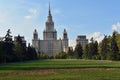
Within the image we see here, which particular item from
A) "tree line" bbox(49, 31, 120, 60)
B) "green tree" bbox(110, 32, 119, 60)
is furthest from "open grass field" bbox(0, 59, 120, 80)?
"tree line" bbox(49, 31, 120, 60)

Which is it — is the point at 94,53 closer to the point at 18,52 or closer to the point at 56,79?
the point at 18,52

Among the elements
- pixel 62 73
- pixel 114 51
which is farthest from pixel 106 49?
pixel 62 73

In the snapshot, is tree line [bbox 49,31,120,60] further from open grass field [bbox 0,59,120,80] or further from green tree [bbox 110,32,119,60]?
open grass field [bbox 0,59,120,80]

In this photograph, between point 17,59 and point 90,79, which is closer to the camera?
point 90,79

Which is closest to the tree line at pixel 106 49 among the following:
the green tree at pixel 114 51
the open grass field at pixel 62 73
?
the green tree at pixel 114 51

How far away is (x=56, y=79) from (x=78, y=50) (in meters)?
168

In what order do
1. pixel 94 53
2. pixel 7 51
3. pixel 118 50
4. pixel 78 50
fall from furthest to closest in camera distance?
pixel 78 50
pixel 94 53
pixel 118 50
pixel 7 51

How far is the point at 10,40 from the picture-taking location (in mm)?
113875

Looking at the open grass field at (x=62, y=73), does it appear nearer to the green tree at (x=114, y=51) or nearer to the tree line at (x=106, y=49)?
the green tree at (x=114, y=51)

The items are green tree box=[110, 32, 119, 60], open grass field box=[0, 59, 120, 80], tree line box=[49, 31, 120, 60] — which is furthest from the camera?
tree line box=[49, 31, 120, 60]

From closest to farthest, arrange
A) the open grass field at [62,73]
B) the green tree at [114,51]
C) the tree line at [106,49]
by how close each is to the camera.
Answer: the open grass field at [62,73], the green tree at [114,51], the tree line at [106,49]

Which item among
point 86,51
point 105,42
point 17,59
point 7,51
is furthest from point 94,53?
point 7,51

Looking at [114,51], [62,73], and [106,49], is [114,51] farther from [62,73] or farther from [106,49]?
[62,73]

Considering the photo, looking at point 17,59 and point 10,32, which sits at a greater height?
point 10,32
